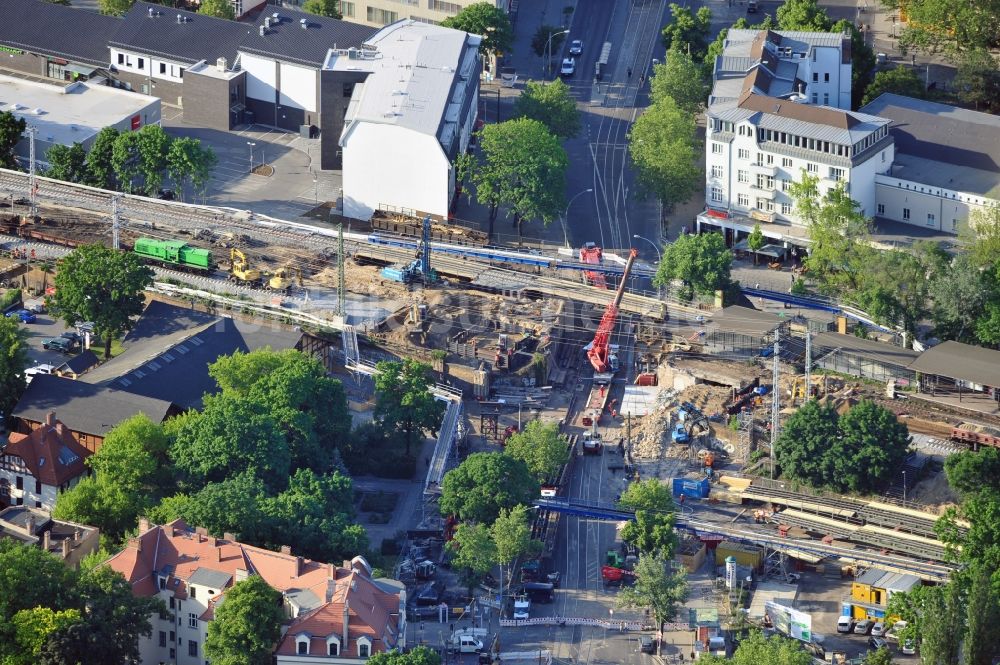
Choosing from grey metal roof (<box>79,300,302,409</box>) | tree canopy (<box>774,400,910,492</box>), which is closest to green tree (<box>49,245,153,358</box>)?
grey metal roof (<box>79,300,302,409</box>)

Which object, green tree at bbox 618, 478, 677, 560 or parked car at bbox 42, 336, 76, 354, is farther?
parked car at bbox 42, 336, 76, 354

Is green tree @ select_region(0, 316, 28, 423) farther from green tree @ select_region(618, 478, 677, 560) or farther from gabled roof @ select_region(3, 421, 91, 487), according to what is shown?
green tree @ select_region(618, 478, 677, 560)

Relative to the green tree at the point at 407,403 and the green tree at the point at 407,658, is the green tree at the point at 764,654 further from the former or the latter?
the green tree at the point at 407,403

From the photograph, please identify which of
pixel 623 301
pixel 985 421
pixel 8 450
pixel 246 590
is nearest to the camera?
pixel 246 590

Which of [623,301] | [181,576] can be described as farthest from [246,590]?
[623,301]

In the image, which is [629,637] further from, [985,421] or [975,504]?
[985,421]

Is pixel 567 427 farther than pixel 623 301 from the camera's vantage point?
No
